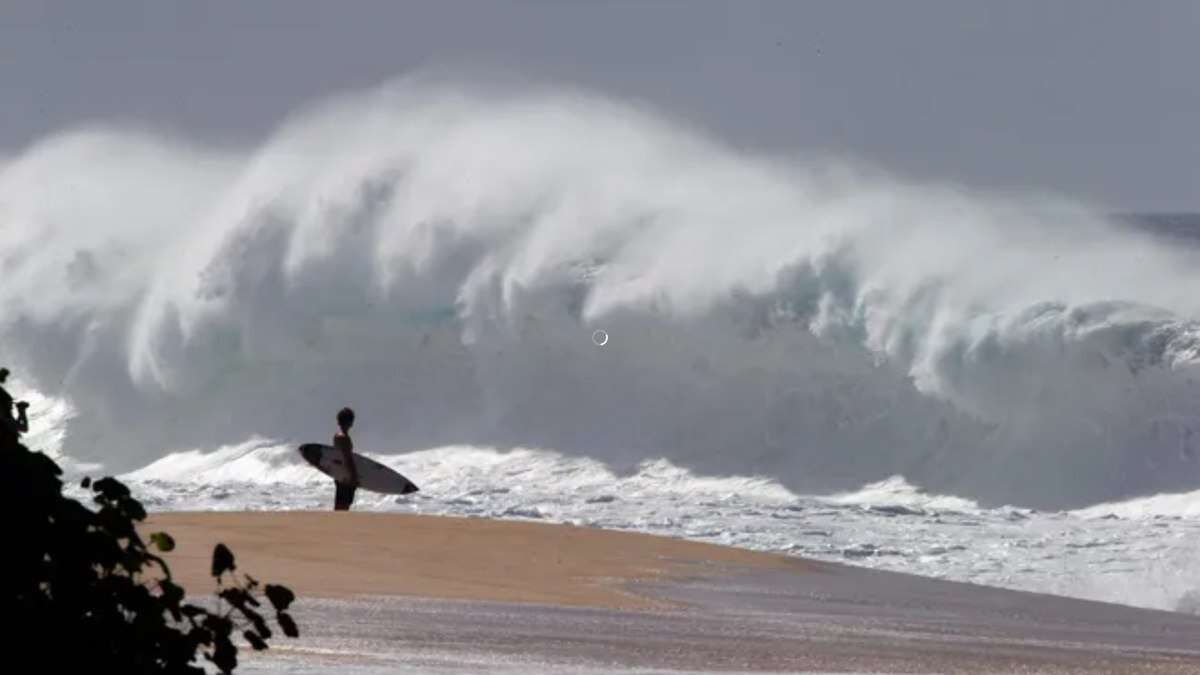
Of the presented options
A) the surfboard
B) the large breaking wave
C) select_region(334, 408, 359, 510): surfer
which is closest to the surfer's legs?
select_region(334, 408, 359, 510): surfer

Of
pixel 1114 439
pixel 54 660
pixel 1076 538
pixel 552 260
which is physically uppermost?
pixel 552 260

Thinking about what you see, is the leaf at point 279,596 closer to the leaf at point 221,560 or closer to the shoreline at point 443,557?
the leaf at point 221,560

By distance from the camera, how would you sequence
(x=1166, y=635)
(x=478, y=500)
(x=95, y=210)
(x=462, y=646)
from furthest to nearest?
(x=95, y=210) < (x=478, y=500) < (x=1166, y=635) < (x=462, y=646)

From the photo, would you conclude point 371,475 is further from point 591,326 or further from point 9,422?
point 9,422

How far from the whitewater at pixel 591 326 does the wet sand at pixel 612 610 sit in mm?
10072

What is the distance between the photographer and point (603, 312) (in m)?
33.8

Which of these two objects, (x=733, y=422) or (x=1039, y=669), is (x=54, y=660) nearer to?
(x=1039, y=669)

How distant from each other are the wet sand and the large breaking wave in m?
14.9

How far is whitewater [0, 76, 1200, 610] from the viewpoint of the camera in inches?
1156

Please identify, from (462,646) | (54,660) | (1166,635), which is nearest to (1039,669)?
(462,646)

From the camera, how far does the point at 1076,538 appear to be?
19.6 m

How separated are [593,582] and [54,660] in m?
8.73

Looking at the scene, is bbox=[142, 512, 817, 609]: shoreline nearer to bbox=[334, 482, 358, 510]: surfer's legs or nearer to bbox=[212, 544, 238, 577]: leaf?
bbox=[334, 482, 358, 510]: surfer's legs

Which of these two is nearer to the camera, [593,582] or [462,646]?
[462,646]
